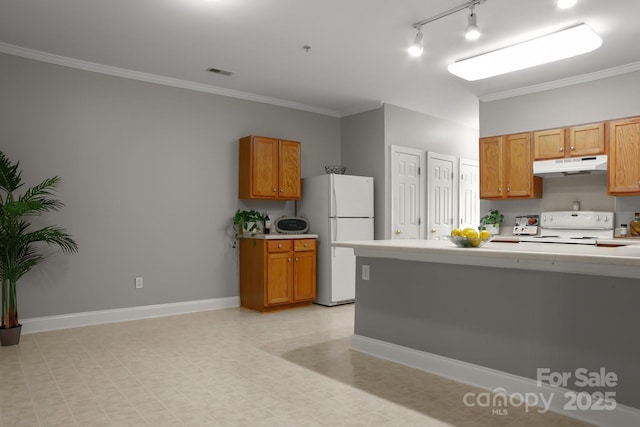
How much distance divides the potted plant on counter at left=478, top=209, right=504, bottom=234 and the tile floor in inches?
100

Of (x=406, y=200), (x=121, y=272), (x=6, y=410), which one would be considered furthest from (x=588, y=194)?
(x=6, y=410)

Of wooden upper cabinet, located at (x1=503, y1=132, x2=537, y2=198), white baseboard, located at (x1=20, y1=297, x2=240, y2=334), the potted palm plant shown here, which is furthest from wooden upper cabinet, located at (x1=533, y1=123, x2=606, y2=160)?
the potted palm plant

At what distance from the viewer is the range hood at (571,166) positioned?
15.4 feet

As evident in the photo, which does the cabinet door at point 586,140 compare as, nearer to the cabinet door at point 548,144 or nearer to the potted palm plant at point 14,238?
the cabinet door at point 548,144

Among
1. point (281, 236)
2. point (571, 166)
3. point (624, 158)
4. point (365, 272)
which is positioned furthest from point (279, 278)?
point (624, 158)

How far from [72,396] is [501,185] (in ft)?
16.1

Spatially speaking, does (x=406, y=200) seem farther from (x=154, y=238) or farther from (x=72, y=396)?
(x=72, y=396)

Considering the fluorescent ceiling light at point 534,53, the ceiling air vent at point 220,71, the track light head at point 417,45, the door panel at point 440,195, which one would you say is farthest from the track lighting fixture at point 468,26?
the door panel at point 440,195

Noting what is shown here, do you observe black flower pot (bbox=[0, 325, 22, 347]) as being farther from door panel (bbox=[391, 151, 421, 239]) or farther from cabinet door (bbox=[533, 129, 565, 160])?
cabinet door (bbox=[533, 129, 565, 160])

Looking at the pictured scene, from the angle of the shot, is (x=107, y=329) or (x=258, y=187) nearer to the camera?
(x=107, y=329)

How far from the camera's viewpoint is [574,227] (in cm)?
508

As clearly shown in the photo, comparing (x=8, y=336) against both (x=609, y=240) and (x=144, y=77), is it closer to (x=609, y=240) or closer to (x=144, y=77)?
(x=144, y=77)

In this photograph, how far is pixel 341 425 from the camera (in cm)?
238

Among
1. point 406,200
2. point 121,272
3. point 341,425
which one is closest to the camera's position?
point 341,425
